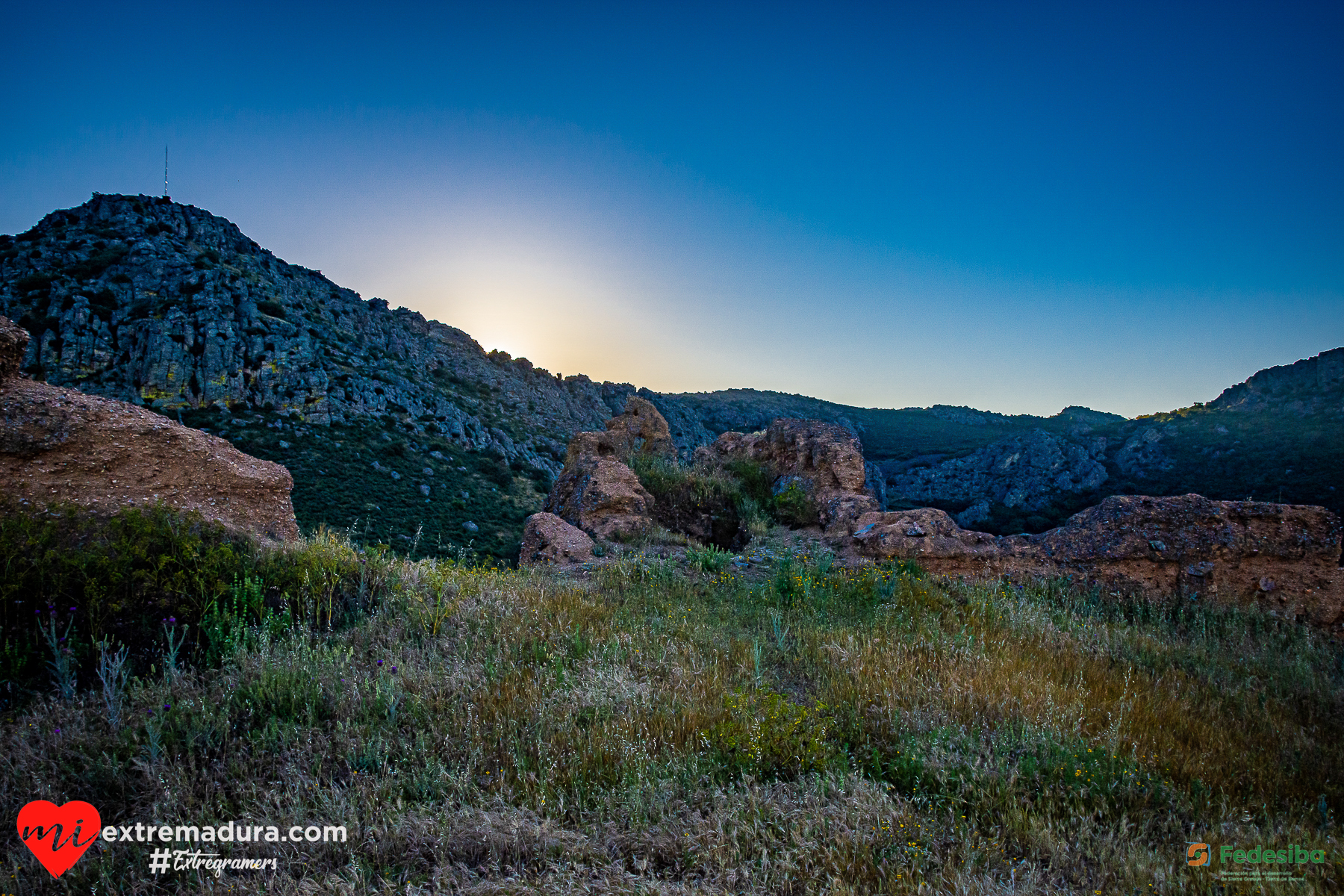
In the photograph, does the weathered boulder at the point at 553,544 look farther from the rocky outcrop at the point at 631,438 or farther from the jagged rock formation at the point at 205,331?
the jagged rock formation at the point at 205,331

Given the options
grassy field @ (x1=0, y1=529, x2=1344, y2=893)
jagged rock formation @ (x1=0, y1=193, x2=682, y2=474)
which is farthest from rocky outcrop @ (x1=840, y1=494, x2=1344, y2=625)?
jagged rock formation @ (x1=0, y1=193, x2=682, y2=474)

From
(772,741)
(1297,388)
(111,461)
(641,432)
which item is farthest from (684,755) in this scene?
(1297,388)

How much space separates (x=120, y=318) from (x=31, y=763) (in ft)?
163

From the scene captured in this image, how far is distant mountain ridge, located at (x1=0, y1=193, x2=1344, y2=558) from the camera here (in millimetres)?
32594

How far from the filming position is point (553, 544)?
360 inches

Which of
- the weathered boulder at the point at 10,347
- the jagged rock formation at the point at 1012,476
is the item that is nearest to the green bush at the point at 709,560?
the weathered boulder at the point at 10,347

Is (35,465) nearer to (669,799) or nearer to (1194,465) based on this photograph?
(669,799)

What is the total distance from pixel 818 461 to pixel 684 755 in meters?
10.8

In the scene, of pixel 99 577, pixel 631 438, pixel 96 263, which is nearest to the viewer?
pixel 99 577

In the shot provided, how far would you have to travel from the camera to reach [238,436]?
32812 millimetres

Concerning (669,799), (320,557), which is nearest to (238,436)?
(320,557)

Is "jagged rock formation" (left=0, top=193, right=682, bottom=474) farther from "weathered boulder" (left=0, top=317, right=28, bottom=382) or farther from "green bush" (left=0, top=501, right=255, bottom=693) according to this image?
"green bush" (left=0, top=501, right=255, bottom=693)

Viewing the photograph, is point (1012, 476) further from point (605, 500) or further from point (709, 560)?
point (709, 560)

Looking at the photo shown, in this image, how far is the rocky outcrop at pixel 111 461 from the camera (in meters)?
5.38
